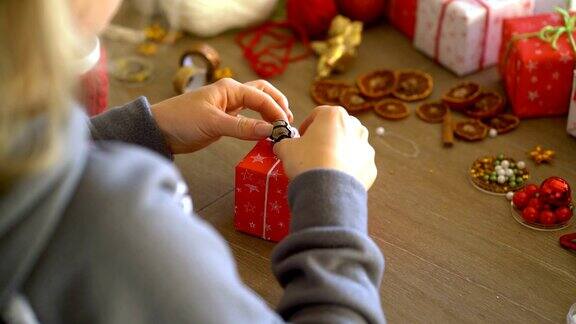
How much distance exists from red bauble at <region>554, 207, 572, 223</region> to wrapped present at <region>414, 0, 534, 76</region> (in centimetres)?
34

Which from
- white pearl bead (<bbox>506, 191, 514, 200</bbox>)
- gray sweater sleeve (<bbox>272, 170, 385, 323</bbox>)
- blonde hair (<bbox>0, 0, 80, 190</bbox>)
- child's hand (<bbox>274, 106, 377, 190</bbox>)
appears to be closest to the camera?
blonde hair (<bbox>0, 0, 80, 190</bbox>)

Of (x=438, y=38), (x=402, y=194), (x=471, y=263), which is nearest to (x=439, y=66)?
(x=438, y=38)

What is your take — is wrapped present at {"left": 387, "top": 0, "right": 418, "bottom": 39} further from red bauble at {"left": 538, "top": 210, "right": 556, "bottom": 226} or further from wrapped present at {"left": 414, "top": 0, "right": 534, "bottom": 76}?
red bauble at {"left": 538, "top": 210, "right": 556, "bottom": 226}

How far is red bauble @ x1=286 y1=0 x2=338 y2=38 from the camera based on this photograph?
4.08 feet

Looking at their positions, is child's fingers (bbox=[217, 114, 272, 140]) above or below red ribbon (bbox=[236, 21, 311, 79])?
above

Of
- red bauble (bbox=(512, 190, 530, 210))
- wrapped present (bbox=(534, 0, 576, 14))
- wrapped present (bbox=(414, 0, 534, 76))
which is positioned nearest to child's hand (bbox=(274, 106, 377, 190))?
red bauble (bbox=(512, 190, 530, 210))

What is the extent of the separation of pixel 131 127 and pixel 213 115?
9cm

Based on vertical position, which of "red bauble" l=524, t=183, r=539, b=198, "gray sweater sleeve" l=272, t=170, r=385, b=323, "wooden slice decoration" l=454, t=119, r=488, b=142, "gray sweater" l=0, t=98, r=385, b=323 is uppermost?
"gray sweater" l=0, t=98, r=385, b=323

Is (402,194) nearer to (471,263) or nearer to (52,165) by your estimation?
(471,263)

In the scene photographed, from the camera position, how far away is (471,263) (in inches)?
32.2

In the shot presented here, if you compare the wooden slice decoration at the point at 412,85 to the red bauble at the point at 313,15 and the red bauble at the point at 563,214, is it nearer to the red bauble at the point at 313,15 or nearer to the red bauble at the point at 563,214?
the red bauble at the point at 313,15

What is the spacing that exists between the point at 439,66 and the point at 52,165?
0.86 meters

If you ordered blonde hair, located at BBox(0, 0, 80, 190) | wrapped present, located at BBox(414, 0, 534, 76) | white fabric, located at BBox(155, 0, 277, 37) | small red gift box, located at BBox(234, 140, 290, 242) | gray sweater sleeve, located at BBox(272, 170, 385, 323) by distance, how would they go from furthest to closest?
Result: white fabric, located at BBox(155, 0, 277, 37) < wrapped present, located at BBox(414, 0, 534, 76) < small red gift box, located at BBox(234, 140, 290, 242) < gray sweater sleeve, located at BBox(272, 170, 385, 323) < blonde hair, located at BBox(0, 0, 80, 190)

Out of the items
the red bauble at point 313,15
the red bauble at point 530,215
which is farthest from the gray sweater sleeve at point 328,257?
the red bauble at point 313,15
